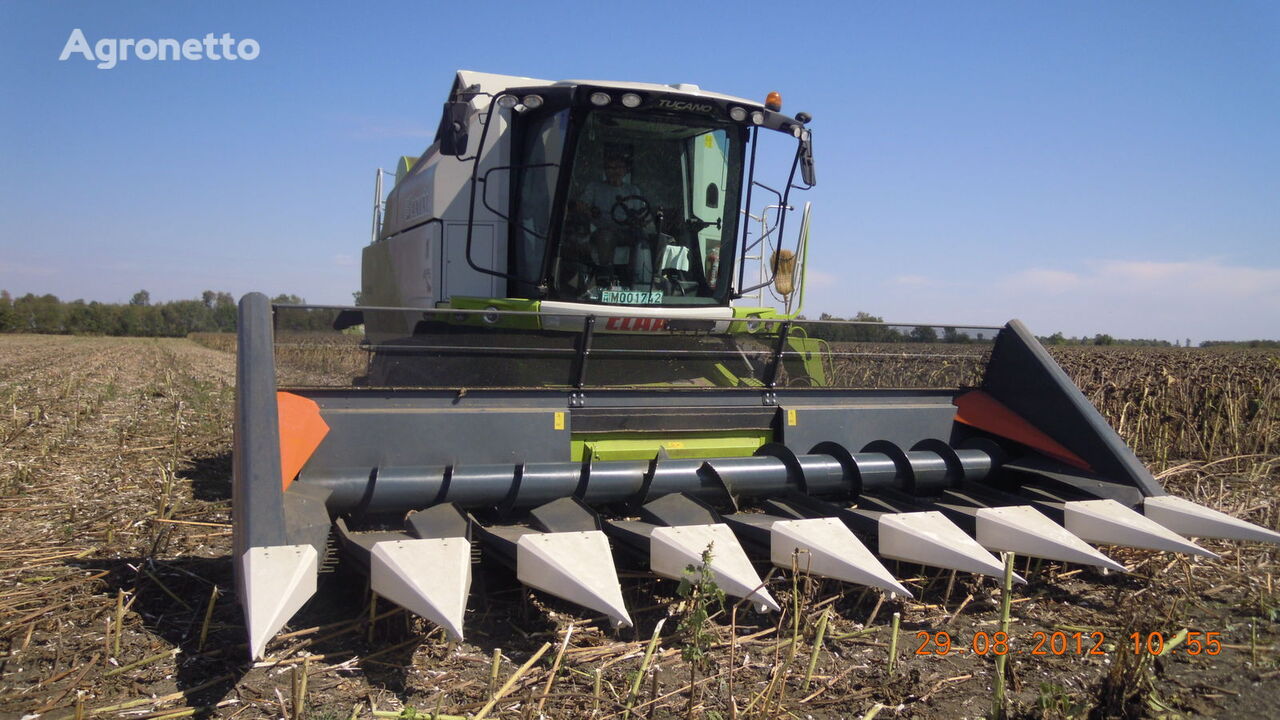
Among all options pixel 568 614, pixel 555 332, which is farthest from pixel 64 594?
pixel 555 332

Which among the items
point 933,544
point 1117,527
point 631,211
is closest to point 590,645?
point 933,544

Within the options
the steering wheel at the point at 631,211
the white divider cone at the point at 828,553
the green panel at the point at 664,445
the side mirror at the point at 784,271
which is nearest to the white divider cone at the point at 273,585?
the white divider cone at the point at 828,553

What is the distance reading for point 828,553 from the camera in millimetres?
2777

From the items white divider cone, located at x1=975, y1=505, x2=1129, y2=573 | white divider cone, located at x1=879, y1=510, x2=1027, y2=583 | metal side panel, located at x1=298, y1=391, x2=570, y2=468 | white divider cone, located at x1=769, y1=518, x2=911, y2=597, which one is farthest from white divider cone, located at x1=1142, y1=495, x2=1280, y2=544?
metal side panel, located at x1=298, y1=391, x2=570, y2=468

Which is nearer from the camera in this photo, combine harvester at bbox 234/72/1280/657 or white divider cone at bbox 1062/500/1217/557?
combine harvester at bbox 234/72/1280/657

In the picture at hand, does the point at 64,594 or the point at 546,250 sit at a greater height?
the point at 546,250

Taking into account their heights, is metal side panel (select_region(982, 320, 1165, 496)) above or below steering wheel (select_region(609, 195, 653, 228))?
below

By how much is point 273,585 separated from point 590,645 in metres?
1.03

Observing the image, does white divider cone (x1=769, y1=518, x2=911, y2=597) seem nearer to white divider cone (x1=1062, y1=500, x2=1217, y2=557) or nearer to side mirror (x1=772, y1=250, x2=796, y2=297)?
white divider cone (x1=1062, y1=500, x2=1217, y2=557)

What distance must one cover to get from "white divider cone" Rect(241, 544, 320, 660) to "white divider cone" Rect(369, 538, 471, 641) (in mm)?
190

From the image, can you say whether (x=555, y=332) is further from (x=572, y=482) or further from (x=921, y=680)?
(x=921, y=680)

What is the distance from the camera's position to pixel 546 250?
5043mm

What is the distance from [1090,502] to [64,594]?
3965 mm

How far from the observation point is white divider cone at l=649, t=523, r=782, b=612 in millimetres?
2589
